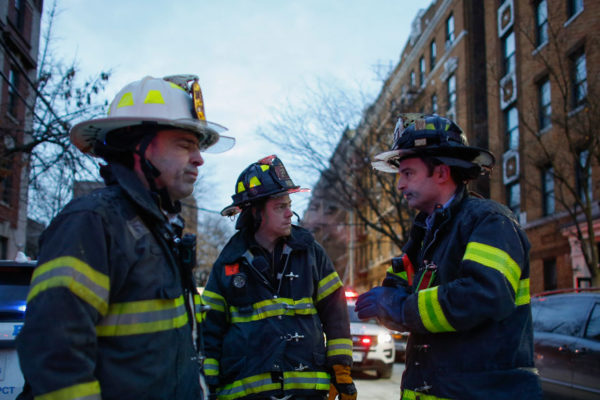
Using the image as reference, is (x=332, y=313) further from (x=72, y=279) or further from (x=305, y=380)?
(x=72, y=279)

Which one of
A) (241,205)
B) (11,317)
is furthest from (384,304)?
(11,317)

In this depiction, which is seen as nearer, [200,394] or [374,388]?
[200,394]

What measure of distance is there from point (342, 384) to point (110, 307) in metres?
1.97

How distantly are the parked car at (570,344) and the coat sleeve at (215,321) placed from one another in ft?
13.7

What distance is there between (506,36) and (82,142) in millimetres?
22004

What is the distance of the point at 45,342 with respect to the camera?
163cm

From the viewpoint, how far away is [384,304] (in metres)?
2.67

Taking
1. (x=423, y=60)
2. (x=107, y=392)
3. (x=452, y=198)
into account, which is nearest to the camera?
(x=107, y=392)

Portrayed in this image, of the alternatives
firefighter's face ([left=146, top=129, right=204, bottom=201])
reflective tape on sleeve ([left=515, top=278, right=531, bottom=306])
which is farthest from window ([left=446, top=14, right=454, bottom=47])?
firefighter's face ([left=146, top=129, right=204, bottom=201])

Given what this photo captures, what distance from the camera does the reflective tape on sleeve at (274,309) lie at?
11.3 feet

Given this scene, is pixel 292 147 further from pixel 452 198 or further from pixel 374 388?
pixel 452 198

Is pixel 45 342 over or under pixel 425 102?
under

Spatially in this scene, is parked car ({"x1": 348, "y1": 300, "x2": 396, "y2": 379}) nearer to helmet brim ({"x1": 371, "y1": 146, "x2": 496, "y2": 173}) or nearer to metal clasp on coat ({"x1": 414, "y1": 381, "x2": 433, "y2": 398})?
helmet brim ({"x1": 371, "y1": 146, "x2": 496, "y2": 173})

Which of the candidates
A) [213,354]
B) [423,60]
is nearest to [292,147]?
[423,60]
